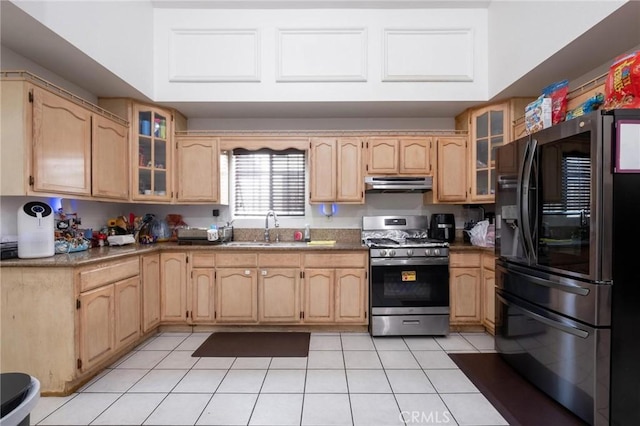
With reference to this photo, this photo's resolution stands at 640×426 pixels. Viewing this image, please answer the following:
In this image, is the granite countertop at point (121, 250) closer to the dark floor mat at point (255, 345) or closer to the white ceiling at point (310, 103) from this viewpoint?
the dark floor mat at point (255, 345)

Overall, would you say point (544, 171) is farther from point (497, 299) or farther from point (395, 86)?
point (395, 86)

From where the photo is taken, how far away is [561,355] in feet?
5.92

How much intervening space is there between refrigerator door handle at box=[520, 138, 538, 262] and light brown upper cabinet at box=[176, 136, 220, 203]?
9.49 feet

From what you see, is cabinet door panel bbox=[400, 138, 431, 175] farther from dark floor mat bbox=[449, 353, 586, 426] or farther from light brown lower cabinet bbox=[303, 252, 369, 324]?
dark floor mat bbox=[449, 353, 586, 426]

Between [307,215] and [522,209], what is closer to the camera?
[522,209]

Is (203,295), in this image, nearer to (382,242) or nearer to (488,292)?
(382,242)

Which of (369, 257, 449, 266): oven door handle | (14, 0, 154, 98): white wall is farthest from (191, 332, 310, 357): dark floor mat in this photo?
(14, 0, 154, 98): white wall

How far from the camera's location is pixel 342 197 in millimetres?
3369

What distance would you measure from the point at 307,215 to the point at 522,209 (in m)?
2.27

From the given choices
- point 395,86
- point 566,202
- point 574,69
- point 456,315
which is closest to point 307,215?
point 395,86

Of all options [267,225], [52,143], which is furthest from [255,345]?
[52,143]

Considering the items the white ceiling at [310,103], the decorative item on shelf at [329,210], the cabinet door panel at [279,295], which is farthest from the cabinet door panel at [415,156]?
the cabinet door panel at [279,295]

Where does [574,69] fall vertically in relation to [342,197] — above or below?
above

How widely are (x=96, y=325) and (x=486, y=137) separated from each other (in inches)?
158
